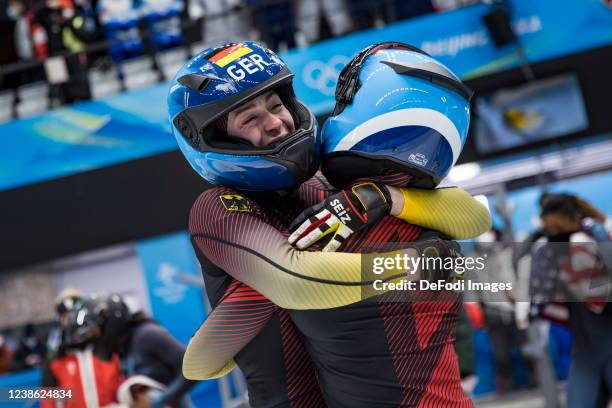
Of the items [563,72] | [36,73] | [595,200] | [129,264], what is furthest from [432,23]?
[36,73]

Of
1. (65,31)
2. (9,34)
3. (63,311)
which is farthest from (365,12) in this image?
(63,311)

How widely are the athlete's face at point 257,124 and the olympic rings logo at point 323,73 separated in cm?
579

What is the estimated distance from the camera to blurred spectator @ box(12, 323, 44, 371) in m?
7.64

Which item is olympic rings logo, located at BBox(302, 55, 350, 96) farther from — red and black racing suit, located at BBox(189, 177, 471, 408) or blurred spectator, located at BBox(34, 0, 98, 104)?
red and black racing suit, located at BBox(189, 177, 471, 408)

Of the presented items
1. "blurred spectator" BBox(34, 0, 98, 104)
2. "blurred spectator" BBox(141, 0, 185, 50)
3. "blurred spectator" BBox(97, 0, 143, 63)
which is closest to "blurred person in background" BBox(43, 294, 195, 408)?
"blurred spectator" BBox(34, 0, 98, 104)

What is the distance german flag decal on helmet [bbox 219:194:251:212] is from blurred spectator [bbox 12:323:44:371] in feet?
21.3

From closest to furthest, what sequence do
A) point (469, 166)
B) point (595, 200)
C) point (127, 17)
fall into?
point (595, 200), point (469, 166), point (127, 17)

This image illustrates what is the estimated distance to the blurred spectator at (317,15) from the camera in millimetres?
8500

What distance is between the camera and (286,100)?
6.33 ft

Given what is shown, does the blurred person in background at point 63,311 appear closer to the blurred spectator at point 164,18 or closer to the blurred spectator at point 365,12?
the blurred spectator at point 365,12

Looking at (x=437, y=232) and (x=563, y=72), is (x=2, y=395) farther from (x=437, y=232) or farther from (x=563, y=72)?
(x=563, y=72)

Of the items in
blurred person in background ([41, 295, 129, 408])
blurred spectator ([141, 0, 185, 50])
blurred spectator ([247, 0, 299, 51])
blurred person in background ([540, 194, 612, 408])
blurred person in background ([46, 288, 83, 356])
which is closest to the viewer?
blurred person in background ([540, 194, 612, 408])

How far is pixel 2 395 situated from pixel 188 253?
19.9 feet

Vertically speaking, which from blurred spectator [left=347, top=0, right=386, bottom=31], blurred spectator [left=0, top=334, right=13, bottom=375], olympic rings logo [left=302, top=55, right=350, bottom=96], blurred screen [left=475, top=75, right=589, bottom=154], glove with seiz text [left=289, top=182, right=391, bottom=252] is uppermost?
glove with seiz text [left=289, top=182, right=391, bottom=252]
